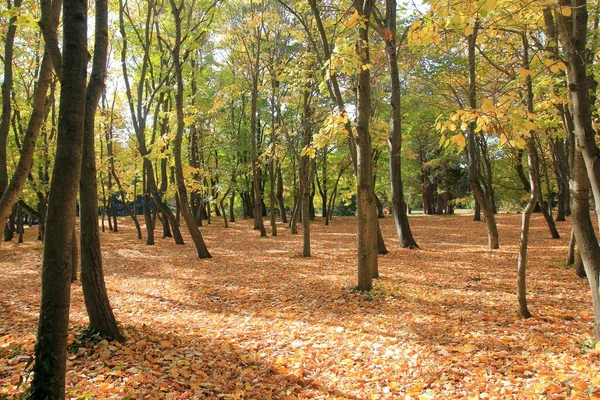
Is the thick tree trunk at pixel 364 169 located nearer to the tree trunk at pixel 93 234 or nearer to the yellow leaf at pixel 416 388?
the yellow leaf at pixel 416 388

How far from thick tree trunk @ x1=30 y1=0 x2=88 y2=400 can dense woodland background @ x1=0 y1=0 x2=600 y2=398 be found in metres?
0.01

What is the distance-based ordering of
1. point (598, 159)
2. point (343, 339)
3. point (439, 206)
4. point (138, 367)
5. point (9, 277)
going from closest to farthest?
point (598, 159) < point (138, 367) < point (343, 339) < point (9, 277) < point (439, 206)

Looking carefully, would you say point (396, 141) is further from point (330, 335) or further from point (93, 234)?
point (93, 234)

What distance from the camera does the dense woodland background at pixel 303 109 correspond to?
2918mm

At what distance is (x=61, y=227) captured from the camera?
264 centimetres

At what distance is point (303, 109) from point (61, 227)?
12.9 m

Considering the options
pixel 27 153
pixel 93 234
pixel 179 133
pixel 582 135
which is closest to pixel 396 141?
pixel 179 133

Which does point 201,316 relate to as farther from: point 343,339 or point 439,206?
point 439,206

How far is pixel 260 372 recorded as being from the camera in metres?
3.98

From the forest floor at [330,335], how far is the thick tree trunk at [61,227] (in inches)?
24.8

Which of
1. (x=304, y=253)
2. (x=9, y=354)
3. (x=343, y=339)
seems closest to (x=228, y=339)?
(x=343, y=339)

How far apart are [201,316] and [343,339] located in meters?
2.51

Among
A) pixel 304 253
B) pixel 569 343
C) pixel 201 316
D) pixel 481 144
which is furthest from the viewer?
pixel 481 144

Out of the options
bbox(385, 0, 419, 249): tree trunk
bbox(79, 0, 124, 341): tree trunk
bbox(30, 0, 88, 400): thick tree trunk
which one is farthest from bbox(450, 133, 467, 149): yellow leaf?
bbox(385, 0, 419, 249): tree trunk
